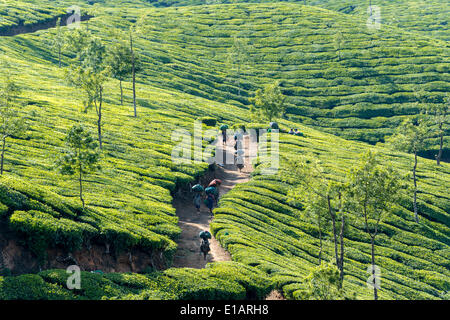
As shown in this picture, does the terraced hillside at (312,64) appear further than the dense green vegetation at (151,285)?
Yes

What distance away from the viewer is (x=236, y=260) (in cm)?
3569

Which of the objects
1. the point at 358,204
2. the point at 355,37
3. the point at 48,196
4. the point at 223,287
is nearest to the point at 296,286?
the point at 223,287

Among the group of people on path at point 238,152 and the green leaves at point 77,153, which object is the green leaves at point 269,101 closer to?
the group of people on path at point 238,152

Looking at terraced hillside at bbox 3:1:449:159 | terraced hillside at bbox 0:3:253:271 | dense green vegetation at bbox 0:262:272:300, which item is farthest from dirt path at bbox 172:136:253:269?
terraced hillside at bbox 3:1:449:159

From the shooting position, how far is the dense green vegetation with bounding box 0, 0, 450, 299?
3036 cm

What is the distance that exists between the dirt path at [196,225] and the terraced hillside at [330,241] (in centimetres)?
123

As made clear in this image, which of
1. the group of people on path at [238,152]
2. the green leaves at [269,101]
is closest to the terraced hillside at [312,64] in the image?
the green leaves at [269,101]

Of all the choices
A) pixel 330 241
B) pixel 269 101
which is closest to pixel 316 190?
pixel 330 241

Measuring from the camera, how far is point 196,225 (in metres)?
43.8

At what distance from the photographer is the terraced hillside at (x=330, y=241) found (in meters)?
37.2

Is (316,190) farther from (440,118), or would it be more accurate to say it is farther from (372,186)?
(440,118)

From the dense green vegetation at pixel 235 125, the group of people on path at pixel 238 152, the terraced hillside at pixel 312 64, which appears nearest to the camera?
the dense green vegetation at pixel 235 125

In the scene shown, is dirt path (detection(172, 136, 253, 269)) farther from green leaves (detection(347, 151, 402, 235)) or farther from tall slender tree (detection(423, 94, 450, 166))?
tall slender tree (detection(423, 94, 450, 166))
